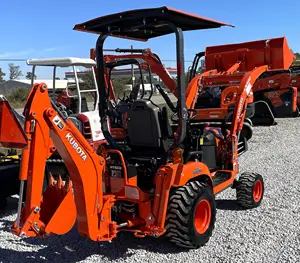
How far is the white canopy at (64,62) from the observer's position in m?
7.78

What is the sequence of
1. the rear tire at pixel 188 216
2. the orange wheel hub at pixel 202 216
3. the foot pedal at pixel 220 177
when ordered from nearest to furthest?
1. the rear tire at pixel 188 216
2. the orange wheel hub at pixel 202 216
3. the foot pedal at pixel 220 177

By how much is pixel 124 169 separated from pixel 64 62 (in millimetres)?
4377

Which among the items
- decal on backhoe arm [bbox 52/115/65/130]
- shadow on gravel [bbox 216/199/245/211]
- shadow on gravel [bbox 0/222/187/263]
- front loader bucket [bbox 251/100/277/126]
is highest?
decal on backhoe arm [bbox 52/115/65/130]

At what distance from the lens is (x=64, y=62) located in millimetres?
7883

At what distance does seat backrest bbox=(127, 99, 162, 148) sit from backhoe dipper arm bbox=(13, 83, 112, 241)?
2.13 feet

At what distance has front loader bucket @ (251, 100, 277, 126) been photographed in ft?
44.0

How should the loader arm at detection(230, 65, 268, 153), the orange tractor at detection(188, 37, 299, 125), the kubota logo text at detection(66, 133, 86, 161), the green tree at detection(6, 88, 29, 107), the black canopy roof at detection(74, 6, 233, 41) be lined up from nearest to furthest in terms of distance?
the kubota logo text at detection(66, 133, 86, 161)
the black canopy roof at detection(74, 6, 233, 41)
the loader arm at detection(230, 65, 268, 153)
the orange tractor at detection(188, 37, 299, 125)
the green tree at detection(6, 88, 29, 107)

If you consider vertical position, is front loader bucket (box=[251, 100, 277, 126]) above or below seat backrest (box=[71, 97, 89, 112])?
below

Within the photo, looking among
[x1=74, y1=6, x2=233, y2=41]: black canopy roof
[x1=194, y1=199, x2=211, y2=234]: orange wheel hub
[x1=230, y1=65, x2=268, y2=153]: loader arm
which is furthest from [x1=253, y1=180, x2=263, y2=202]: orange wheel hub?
[x1=74, y1=6, x2=233, y2=41]: black canopy roof

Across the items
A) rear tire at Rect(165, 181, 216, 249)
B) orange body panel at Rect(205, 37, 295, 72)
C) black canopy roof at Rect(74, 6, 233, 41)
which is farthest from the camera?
orange body panel at Rect(205, 37, 295, 72)

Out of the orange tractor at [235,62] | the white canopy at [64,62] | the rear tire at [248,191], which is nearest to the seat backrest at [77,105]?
the white canopy at [64,62]

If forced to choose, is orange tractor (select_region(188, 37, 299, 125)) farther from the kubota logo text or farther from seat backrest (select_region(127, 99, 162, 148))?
the kubota logo text

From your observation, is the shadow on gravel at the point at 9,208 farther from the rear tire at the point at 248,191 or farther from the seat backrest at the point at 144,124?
the rear tire at the point at 248,191

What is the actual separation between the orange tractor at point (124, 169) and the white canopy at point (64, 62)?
3.06 m
